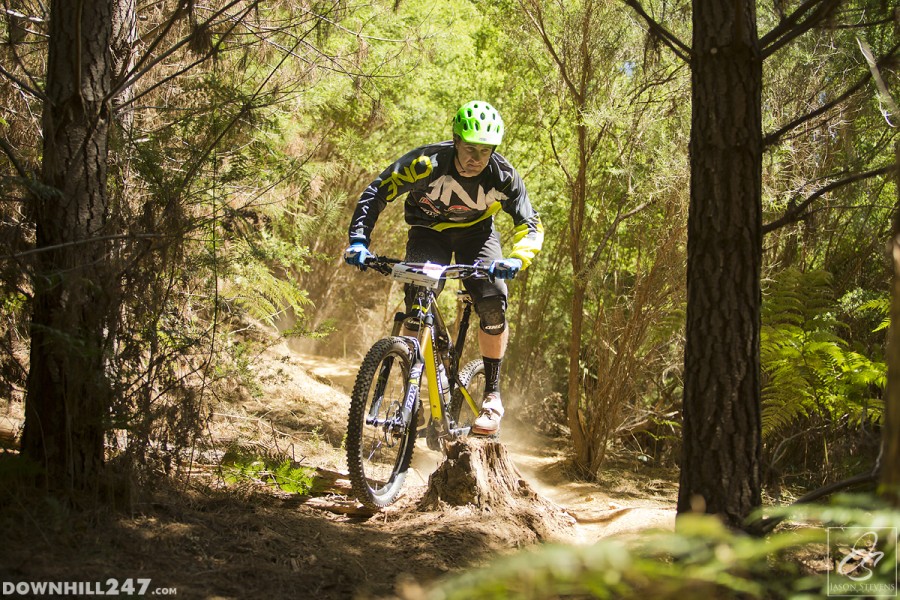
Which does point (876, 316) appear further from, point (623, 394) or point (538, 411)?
point (538, 411)

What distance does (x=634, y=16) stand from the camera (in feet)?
22.3

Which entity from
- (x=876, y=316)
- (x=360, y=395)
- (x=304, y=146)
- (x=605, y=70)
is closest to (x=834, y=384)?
(x=876, y=316)

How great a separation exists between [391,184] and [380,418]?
169 cm

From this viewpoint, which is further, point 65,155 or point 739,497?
point 65,155

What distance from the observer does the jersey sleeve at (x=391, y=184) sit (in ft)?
17.6

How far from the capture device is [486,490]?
186 inches

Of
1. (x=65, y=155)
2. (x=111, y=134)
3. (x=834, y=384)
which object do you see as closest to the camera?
(x=65, y=155)

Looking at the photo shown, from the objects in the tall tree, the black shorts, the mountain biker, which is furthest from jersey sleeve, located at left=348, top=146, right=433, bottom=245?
the tall tree

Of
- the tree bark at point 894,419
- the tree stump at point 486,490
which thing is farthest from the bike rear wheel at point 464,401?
the tree bark at point 894,419

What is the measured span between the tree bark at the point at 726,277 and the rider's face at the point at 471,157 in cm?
223

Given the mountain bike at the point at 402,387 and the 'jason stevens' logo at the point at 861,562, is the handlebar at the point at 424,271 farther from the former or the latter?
the 'jason stevens' logo at the point at 861,562

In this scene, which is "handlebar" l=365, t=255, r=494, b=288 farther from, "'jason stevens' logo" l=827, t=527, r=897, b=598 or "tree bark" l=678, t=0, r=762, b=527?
"'jason stevens' logo" l=827, t=527, r=897, b=598

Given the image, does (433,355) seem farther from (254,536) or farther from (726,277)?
(726,277)

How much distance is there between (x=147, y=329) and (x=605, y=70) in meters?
4.88
